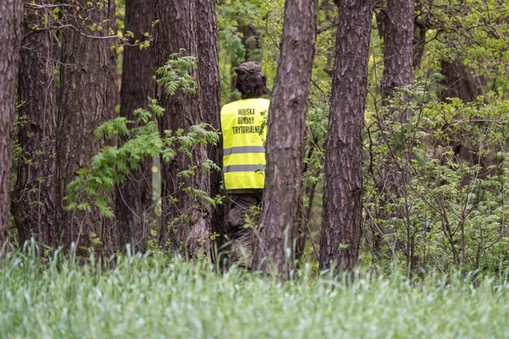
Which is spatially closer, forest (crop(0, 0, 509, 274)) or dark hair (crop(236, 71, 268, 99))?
forest (crop(0, 0, 509, 274))

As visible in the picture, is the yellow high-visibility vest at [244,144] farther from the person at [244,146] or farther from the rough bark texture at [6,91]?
the rough bark texture at [6,91]

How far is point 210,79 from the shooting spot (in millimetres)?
13398

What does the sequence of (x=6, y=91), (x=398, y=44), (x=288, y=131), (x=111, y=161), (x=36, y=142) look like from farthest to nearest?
(x=398, y=44), (x=36, y=142), (x=288, y=131), (x=111, y=161), (x=6, y=91)

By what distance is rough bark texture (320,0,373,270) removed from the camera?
10898 millimetres

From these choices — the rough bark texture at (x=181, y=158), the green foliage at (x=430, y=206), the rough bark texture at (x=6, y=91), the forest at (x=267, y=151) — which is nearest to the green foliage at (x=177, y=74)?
the forest at (x=267, y=151)

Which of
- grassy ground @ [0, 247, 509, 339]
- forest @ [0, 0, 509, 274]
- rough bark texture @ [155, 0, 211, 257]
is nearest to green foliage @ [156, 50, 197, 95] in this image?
forest @ [0, 0, 509, 274]

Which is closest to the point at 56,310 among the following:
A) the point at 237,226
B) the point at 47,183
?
the point at 237,226

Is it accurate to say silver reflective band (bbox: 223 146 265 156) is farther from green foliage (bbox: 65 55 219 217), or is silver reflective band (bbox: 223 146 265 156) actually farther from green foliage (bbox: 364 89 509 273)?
green foliage (bbox: 65 55 219 217)

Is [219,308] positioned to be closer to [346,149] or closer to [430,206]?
[346,149]

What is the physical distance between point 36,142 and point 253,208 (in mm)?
3934

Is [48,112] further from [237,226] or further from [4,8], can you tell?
[4,8]

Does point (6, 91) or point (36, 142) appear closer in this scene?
point (6, 91)

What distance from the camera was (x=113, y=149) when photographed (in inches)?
364

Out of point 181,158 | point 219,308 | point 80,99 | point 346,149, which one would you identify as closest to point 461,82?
point 346,149
